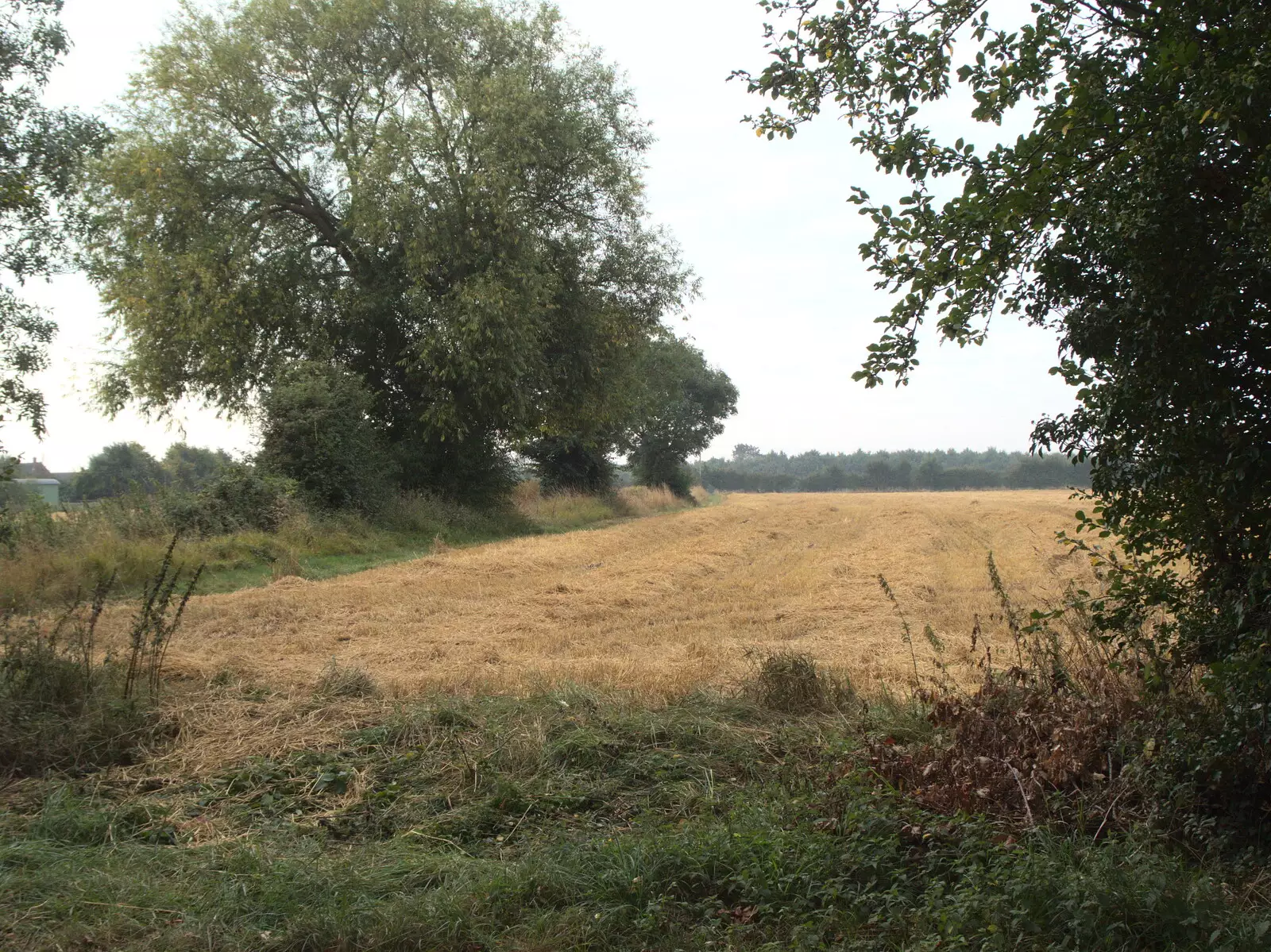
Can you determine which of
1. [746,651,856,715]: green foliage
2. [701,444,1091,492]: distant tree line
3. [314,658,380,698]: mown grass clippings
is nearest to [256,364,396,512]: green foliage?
[314,658,380,698]: mown grass clippings

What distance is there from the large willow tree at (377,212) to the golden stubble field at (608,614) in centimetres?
561

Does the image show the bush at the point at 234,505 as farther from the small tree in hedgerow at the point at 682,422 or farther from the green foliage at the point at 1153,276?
the small tree in hedgerow at the point at 682,422

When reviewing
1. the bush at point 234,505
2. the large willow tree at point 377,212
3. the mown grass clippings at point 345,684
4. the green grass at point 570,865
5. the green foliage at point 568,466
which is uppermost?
the large willow tree at point 377,212

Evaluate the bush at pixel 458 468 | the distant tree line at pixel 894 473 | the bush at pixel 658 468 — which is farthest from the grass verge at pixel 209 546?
the distant tree line at pixel 894 473

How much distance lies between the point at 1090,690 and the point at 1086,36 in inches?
146

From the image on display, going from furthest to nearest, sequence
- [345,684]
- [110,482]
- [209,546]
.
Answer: [110,482] < [209,546] < [345,684]

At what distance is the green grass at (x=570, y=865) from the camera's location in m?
3.53

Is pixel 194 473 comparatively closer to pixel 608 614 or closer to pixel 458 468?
pixel 458 468

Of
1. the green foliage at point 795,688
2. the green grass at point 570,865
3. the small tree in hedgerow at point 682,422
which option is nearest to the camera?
the green grass at point 570,865

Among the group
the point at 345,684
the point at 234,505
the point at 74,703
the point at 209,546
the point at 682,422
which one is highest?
the point at 682,422

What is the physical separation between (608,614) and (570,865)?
8.45 meters

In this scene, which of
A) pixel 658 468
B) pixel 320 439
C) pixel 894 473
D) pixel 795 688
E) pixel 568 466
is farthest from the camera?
pixel 894 473

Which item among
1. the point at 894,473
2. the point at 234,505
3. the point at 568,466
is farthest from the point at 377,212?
the point at 894,473

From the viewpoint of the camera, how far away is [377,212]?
21.1 meters
